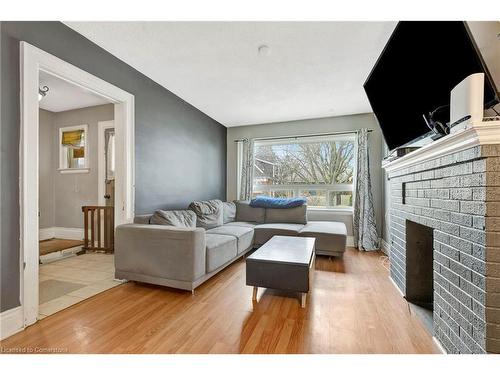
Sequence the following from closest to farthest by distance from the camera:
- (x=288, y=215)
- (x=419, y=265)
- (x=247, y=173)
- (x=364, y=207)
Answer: (x=419, y=265)
(x=364, y=207)
(x=288, y=215)
(x=247, y=173)

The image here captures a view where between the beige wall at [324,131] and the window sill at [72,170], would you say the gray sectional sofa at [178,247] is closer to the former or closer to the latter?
the beige wall at [324,131]

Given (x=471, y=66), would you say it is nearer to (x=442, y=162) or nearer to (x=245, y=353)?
(x=442, y=162)

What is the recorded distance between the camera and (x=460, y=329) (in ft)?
3.94

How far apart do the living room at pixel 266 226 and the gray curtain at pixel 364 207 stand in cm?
23

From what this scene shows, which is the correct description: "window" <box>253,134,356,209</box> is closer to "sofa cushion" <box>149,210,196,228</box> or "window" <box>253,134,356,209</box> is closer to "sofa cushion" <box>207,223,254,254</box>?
"sofa cushion" <box>207,223,254,254</box>

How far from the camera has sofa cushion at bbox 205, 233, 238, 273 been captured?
2.32m

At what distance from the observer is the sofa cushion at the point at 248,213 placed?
13.5 ft

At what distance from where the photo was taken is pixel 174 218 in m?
2.56

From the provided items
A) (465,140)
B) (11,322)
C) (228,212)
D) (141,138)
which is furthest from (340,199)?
(11,322)

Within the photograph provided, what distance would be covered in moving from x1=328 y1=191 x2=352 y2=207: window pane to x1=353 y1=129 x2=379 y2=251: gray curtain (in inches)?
12.3

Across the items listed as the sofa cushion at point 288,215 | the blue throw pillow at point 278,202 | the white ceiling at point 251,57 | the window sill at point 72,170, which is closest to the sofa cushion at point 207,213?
the blue throw pillow at point 278,202

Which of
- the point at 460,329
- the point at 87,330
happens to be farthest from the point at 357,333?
the point at 87,330

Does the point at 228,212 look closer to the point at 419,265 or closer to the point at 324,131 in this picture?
the point at 324,131

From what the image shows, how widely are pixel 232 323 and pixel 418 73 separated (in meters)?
2.28
